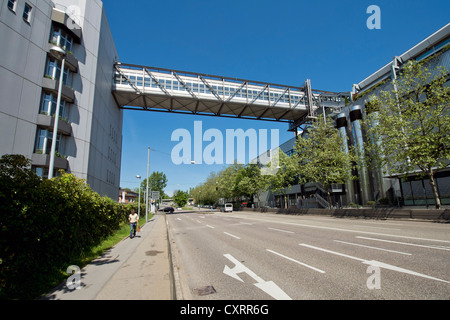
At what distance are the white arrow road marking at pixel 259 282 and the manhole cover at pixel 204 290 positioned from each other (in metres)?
0.81

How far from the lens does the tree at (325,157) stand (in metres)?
30.4

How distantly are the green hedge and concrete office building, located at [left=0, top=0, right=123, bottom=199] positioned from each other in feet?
45.0

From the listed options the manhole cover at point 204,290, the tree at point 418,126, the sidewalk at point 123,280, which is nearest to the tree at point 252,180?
the tree at point 418,126

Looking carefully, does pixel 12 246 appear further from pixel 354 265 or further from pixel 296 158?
pixel 296 158

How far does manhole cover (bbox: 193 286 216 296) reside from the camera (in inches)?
178

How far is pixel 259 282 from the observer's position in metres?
4.95

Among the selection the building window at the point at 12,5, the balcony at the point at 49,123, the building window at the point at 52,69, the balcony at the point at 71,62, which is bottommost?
the balcony at the point at 49,123

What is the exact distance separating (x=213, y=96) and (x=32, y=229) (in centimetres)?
3248

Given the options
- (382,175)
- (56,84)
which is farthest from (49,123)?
(382,175)

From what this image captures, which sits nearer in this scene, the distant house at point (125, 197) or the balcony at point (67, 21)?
the balcony at point (67, 21)

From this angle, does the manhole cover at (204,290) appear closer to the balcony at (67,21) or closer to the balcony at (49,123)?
the balcony at (49,123)
